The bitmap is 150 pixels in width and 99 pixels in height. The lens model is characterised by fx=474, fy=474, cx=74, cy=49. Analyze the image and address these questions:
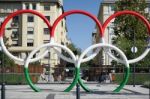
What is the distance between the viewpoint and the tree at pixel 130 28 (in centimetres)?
6450

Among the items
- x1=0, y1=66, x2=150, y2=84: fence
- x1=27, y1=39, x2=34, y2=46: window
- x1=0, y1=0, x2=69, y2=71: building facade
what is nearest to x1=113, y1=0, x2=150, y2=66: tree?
x1=0, y1=66, x2=150, y2=84: fence

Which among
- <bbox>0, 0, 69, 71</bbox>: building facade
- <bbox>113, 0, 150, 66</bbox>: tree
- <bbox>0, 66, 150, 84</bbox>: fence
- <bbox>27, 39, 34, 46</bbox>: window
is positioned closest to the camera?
<bbox>0, 66, 150, 84</bbox>: fence

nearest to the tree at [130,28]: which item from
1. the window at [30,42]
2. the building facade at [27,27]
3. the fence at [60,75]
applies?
the fence at [60,75]

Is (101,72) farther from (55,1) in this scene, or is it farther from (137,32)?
(55,1)

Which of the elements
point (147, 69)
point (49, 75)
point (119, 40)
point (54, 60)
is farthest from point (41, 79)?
point (54, 60)

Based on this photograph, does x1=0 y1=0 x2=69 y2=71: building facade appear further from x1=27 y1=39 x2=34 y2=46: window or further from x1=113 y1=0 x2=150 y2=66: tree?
x1=113 y1=0 x2=150 y2=66: tree

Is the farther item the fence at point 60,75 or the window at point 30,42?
the window at point 30,42

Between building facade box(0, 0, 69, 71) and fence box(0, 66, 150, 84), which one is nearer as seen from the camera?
fence box(0, 66, 150, 84)

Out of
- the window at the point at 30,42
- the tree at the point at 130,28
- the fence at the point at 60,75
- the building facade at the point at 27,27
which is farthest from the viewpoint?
the window at the point at 30,42

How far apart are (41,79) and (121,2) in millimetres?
19447

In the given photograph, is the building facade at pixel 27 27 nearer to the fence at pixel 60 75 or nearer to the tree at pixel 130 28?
the tree at pixel 130 28

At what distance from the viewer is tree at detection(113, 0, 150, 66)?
64500 millimetres

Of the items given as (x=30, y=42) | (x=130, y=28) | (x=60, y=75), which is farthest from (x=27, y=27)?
(x=60, y=75)

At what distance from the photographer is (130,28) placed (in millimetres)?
65438
